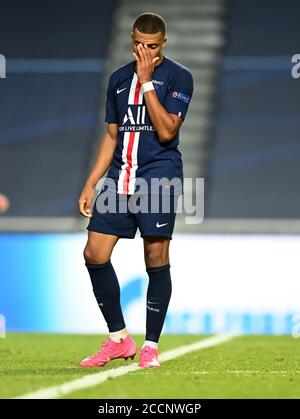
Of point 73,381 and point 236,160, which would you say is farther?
point 236,160

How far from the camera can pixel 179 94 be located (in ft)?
20.5

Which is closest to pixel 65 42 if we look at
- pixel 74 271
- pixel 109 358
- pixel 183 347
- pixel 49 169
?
pixel 49 169

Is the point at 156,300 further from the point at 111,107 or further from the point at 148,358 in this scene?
the point at 111,107

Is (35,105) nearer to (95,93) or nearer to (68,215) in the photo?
(95,93)

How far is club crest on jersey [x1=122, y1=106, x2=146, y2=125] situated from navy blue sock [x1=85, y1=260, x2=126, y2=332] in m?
0.72

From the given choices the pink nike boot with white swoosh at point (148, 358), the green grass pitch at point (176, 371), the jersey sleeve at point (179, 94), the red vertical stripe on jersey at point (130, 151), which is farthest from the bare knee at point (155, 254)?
the jersey sleeve at point (179, 94)

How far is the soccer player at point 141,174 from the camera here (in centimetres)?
620

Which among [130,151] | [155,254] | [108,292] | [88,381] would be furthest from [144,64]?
[88,381]

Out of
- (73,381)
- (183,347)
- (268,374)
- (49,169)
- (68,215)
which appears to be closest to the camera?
(73,381)

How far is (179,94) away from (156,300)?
1.04m

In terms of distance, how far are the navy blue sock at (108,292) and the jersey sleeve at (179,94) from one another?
835 millimetres

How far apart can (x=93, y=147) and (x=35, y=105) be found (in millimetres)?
908

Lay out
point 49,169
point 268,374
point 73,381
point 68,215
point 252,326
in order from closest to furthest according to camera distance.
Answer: point 73,381 < point 268,374 < point 252,326 < point 68,215 < point 49,169

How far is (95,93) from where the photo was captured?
49.0 ft
